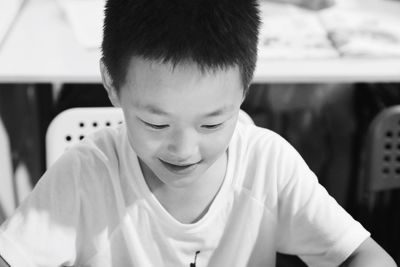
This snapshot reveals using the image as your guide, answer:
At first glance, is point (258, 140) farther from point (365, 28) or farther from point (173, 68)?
point (365, 28)

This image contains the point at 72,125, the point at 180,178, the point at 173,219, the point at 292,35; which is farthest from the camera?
the point at 292,35

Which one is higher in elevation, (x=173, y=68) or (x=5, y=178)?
(x=173, y=68)

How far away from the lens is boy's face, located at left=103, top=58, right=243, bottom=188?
765 mm

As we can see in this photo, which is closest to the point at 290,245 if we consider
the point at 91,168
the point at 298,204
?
the point at 298,204

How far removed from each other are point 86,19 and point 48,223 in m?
0.72

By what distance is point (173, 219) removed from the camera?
96 centimetres

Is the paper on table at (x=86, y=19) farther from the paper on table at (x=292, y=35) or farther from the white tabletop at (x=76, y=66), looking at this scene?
the paper on table at (x=292, y=35)

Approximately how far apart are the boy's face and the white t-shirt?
13 centimetres

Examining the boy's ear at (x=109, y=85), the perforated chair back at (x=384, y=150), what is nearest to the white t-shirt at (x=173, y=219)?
the boy's ear at (x=109, y=85)

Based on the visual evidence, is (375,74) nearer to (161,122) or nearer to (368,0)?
(368,0)

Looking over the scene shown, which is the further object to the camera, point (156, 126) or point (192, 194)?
point (192, 194)

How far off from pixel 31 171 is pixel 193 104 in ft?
3.29

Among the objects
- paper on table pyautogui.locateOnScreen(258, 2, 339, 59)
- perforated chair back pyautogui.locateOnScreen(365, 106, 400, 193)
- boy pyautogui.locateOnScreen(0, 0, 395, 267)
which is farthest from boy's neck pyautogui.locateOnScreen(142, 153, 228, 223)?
perforated chair back pyautogui.locateOnScreen(365, 106, 400, 193)

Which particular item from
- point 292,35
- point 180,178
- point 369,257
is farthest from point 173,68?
point 292,35
